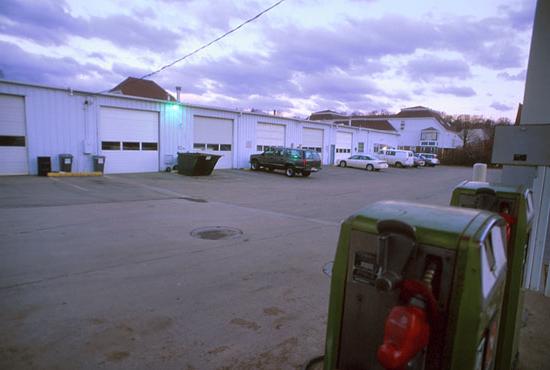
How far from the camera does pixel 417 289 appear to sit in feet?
4.93

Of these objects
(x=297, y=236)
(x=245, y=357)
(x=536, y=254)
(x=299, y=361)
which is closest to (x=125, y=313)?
(x=245, y=357)

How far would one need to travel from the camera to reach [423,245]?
1.56 m

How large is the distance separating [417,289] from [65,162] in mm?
18041

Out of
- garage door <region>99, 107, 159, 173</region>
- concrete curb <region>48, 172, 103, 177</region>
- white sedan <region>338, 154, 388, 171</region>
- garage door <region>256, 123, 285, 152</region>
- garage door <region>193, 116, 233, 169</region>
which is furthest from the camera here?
white sedan <region>338, 154, 388, 171</region>

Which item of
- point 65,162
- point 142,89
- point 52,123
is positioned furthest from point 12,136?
point 142,89

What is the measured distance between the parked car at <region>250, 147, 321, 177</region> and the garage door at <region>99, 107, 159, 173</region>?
22.7 ft

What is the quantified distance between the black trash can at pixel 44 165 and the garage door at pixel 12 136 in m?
0.70

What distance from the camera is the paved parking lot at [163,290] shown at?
3076 mm

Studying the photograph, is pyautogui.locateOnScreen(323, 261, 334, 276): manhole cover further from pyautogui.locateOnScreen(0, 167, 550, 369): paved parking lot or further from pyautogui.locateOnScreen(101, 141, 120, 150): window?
pyautogui.locateOnScreen(101, 141, 120, 150): window

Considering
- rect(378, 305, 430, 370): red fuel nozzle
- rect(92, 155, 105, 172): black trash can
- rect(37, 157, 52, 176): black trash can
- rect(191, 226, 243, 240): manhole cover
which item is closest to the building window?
rect(92, 155, 105, 172): black trash can

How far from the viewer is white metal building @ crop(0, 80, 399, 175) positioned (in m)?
15.4

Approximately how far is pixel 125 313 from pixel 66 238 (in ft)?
11.6

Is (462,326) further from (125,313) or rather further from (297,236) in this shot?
(297,236)

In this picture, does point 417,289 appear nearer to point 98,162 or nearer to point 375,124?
point 98,162
